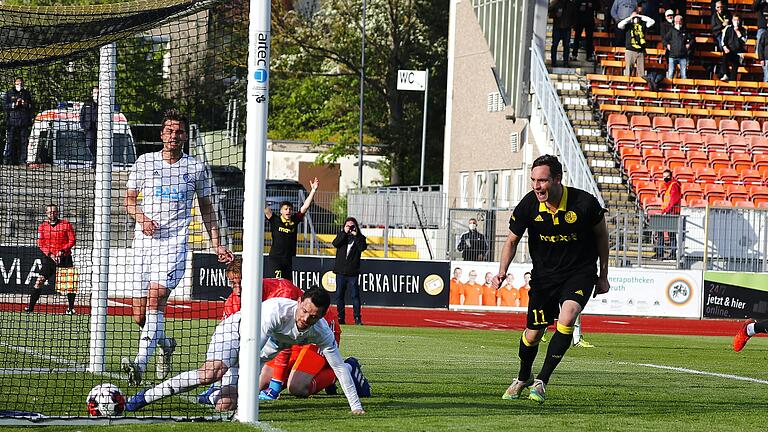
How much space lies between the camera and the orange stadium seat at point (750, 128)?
33062 mm

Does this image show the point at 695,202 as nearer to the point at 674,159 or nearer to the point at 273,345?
the point at 674,159

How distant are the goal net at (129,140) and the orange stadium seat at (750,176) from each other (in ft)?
67.6

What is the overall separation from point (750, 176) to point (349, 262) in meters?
13.1

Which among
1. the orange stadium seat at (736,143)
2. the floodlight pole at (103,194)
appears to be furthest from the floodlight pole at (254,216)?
the orange stadium seat at (736,143)

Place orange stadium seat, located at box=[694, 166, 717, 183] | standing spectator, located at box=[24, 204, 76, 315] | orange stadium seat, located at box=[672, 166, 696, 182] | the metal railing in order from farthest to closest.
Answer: orange stadium seat, located at box=[694, 166, 717, 183] → orange stadium seat, located at box=[672, 166, 696, 182] → the metal railing → standing spectator, located at box=[24, 204, 76, 315]

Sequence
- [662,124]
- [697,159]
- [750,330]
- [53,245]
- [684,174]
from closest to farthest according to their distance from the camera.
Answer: [750,330]
[53,245]
[684,174]
[697,159]
[662,124]

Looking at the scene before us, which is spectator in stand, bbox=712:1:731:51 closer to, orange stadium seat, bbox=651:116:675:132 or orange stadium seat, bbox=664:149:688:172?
orange stadium seat, bbox=651:116:675:132

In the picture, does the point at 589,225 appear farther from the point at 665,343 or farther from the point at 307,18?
the point at 307,18

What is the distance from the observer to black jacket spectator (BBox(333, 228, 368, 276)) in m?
22.5

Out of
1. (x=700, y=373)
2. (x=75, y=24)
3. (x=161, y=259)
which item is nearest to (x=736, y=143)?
(x=700, y=373)

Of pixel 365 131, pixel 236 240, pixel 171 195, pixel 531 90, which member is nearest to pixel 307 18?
pixel 365 131

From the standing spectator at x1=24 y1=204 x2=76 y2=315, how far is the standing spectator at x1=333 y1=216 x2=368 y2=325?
4625mm

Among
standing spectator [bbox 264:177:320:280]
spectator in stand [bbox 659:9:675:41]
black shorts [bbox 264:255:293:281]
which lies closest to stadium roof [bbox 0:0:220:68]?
standing spectator [bbox 264:177:320:280]

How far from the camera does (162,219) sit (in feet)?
33.2
